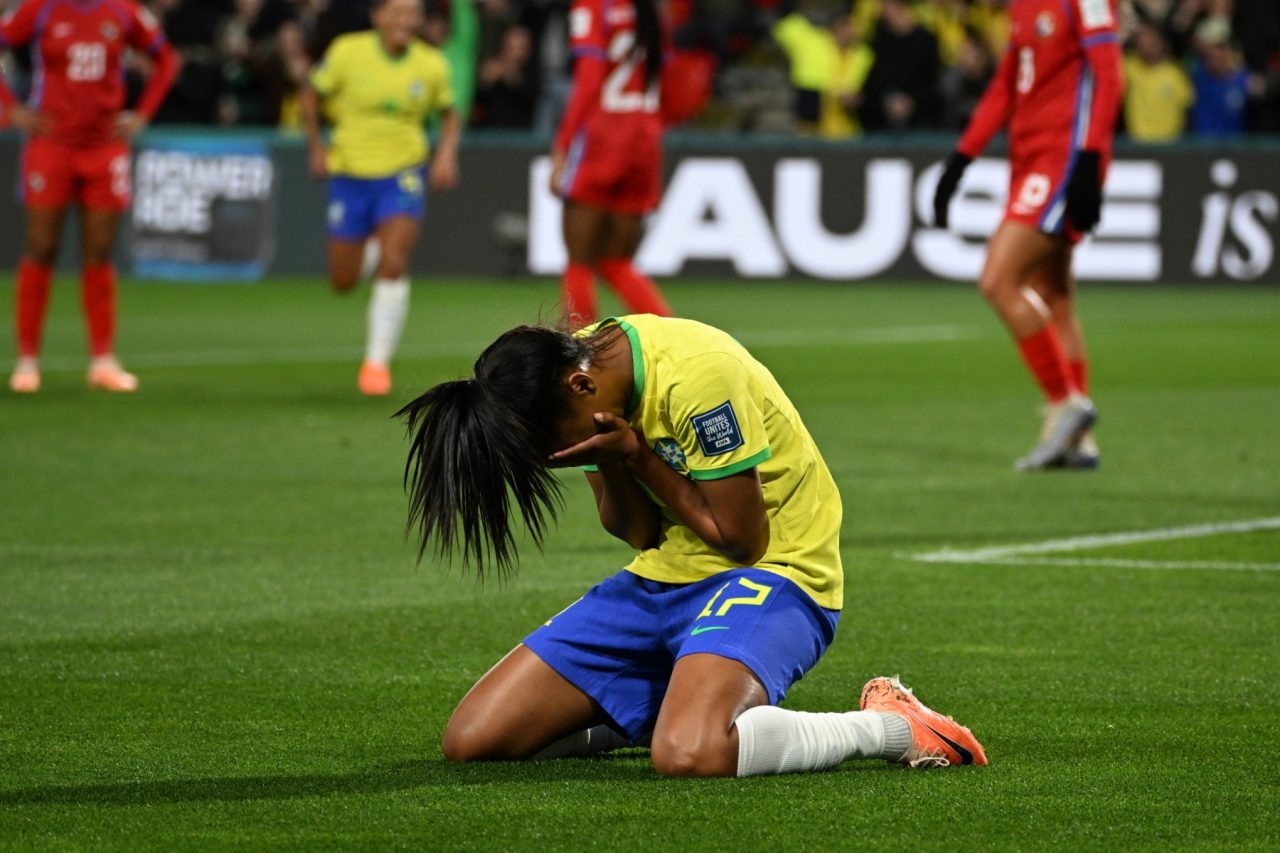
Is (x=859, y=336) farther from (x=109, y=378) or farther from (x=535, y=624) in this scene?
(x=535, y=624)

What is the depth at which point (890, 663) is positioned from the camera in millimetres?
6121

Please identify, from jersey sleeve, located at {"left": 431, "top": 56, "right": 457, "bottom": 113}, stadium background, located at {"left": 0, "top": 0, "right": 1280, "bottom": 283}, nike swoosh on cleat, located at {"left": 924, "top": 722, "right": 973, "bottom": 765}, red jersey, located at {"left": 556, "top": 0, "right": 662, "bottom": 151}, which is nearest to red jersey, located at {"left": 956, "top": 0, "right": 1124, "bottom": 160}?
red jersey, located at {"left": 556, "top": 0, "right": 662, "bottom": 151}

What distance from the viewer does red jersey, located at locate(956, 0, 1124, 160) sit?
10.1m

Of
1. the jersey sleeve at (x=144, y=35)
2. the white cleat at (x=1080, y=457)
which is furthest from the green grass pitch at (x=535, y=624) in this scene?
the jersey sleeve at (x=144, y=35)

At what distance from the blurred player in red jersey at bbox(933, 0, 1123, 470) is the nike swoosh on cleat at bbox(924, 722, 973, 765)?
5.39 metres

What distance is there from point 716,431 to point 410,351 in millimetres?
11223

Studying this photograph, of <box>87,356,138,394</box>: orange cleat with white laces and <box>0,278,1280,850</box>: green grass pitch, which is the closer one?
<box>0,278,1280,850</box>: green grass pitch

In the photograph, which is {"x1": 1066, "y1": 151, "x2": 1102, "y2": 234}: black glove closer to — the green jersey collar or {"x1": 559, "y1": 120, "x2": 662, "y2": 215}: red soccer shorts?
{"x1": 559, "y1": 120, "x2": 662, "y2": 215}: red soccer shorts

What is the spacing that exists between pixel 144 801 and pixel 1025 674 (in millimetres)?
2378

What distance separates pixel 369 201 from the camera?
13.2m

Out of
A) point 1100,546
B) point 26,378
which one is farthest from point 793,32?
point 1100,546

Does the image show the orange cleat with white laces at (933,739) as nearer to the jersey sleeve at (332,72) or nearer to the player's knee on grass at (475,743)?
the player's knee on grass at (475,743)

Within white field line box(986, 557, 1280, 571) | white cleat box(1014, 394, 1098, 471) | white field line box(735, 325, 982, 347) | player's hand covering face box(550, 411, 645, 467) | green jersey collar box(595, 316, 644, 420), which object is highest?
green jersey collar box(595, 316, 644, 420)

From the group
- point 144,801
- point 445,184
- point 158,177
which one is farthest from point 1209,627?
point 158,177
